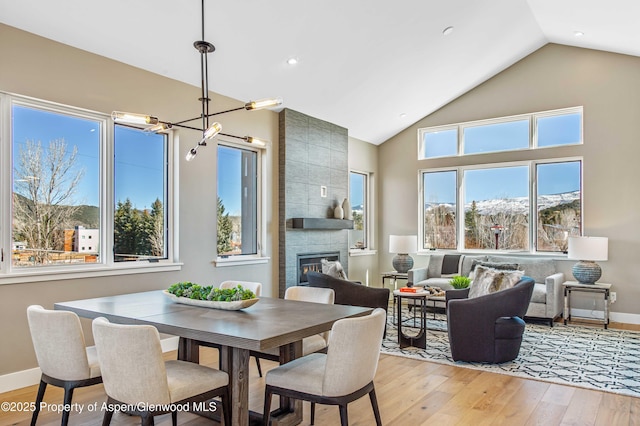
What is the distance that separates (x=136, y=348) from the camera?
6.94 feet

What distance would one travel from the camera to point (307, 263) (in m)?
6.55

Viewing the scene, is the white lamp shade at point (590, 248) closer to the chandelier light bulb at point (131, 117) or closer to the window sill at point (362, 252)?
the window sill at point (362, 252)

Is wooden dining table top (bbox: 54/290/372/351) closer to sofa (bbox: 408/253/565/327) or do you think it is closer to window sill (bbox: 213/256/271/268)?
window sill (bbox: 213/256/271/268)

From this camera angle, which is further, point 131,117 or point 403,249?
point 403,249

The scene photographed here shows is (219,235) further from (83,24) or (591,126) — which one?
(591,126)

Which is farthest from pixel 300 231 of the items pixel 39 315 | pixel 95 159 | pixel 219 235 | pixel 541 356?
pixel 39 315

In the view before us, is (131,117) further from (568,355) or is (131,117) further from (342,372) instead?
(568,355)

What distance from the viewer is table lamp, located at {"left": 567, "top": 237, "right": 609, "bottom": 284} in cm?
589

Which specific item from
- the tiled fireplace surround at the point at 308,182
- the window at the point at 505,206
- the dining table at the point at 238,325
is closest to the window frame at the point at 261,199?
the tiled fireplace surround at the point at 308,182

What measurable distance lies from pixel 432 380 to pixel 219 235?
2.97 metres

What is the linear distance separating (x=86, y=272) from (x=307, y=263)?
3.15 meters

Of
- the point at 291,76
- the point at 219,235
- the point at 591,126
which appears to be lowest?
the point at 219,235

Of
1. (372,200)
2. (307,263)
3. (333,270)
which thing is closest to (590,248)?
(333,270)

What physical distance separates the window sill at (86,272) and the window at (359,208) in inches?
152
